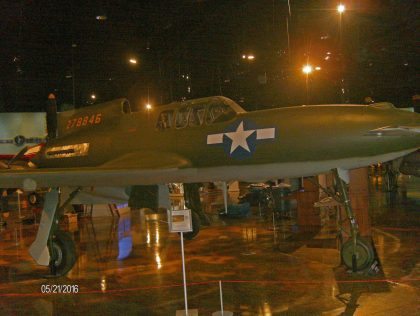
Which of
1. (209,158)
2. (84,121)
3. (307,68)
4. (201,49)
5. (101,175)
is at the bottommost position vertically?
(101,175)

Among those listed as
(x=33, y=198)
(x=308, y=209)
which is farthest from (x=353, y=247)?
(x=33, y=198)

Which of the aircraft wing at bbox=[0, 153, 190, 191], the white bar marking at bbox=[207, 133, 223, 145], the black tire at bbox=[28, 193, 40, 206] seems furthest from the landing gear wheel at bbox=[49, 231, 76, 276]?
the black tire at bbox=[28, 193, 40, 206]

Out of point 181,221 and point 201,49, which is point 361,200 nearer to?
point 181,221

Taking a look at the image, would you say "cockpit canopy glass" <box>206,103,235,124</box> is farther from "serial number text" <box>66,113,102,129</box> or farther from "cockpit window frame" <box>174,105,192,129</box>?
"serial number text" <box>66,113,102,129</box>

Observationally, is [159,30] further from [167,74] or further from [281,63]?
[281,63]

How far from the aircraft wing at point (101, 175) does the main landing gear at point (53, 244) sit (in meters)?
0.69

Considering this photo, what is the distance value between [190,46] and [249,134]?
879 centimetres

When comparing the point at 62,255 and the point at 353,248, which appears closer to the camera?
the point at 353,248

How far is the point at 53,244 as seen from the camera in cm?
890

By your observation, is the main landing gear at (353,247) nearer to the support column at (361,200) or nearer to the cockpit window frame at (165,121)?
the support column at (361,200)

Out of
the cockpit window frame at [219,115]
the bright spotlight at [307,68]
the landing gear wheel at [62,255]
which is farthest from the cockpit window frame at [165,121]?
the bright spotlight at [307,68]
